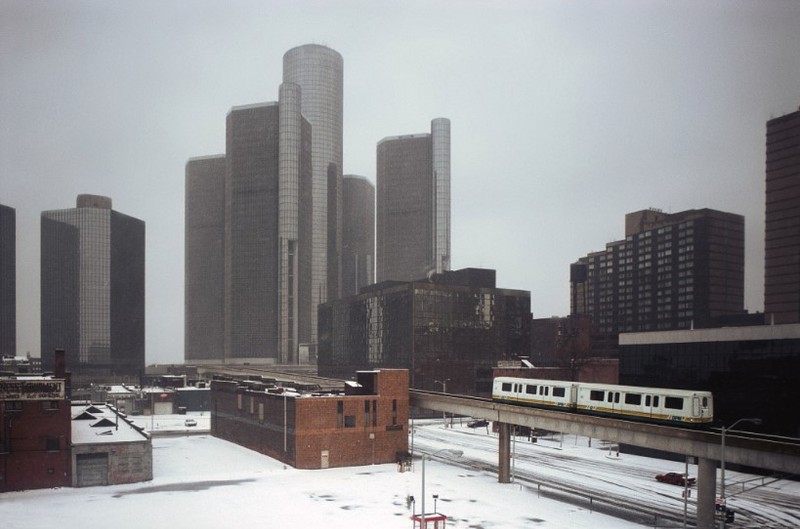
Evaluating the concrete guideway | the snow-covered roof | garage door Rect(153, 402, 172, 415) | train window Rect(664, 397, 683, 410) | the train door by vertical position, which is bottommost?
garage door Rect(153, 402, 172, 415)

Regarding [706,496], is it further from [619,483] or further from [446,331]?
[446,331]

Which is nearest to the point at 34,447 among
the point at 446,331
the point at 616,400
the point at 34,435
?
the point at 34,435

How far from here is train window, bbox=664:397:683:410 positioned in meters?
52.0

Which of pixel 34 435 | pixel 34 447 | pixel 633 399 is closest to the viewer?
pixel 633 399

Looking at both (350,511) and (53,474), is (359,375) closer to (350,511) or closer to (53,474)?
(350,511)

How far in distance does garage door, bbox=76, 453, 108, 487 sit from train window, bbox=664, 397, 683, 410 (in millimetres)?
54990

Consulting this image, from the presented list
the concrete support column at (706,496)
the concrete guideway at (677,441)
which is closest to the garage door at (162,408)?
the concrete guideway at (677,441)

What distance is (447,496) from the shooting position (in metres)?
59.3

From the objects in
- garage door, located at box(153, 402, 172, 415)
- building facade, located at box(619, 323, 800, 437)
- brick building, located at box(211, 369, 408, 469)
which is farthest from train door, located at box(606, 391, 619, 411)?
garage door, located at box(153, 402, 172, 415)

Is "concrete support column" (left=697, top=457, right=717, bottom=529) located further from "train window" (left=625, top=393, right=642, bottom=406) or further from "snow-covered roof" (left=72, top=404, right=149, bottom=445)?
"snow-covered roof" (left=72, top=404, right=149, bottom=445)

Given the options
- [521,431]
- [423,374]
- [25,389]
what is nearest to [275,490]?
[25,389]

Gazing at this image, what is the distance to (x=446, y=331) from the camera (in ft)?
526

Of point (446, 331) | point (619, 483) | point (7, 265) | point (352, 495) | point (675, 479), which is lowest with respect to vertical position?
point (619, 483)

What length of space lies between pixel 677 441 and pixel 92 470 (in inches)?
2212
